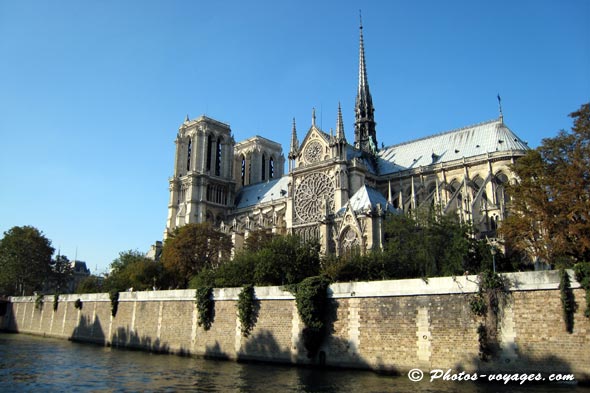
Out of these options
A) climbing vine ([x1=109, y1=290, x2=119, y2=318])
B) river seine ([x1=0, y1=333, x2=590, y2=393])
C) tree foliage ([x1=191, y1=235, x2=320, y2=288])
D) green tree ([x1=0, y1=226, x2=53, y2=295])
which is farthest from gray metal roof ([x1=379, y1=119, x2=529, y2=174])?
green tree ([x1=0, y1=226, x2=53, y2=295])

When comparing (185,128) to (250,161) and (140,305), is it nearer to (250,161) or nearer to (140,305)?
(250,161)

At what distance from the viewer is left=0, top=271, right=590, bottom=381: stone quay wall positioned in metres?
19.2

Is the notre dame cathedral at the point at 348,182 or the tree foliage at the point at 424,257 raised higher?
the notre dame cathedral at the point at 348,182

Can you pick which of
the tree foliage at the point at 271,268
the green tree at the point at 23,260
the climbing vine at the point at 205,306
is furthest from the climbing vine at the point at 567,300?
the green tree at the point at 23,260

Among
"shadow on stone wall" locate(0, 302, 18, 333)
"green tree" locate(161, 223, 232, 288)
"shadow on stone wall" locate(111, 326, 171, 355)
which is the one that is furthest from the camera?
"shadow on stone wall" locate(0, 302, 18, 333)

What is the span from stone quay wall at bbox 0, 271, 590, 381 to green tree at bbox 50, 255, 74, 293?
134 ft

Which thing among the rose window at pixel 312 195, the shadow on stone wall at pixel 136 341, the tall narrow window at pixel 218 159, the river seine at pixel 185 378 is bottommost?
the river seine at pixel 185 378

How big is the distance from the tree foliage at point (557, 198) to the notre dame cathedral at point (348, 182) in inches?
443

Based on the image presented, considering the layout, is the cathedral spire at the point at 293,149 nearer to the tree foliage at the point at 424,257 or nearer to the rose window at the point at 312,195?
the rose window at the point at 312,195

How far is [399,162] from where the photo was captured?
206 ft

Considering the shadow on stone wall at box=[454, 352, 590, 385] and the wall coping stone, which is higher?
the wall coping stone

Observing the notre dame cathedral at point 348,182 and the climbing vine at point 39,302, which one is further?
the climbing vine at point 39,302

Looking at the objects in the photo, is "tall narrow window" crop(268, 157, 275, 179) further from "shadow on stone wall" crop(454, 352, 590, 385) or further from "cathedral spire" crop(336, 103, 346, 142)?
"shadow on stone wall" crop(454, 352, 590, 385)

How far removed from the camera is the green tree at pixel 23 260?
6262cm
